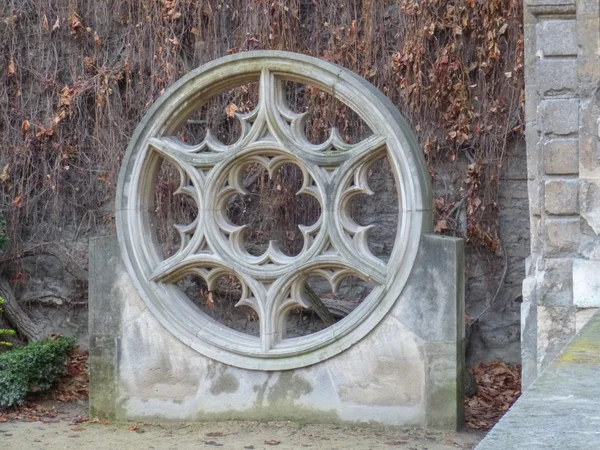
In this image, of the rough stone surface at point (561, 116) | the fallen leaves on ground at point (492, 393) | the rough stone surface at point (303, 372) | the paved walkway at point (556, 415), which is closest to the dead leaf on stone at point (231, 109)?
the rough stone surface at point (303, 372)

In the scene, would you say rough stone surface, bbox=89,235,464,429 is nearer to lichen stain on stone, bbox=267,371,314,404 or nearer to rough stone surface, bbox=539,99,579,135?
lichen stain on stone, bbox=267,371,314,404

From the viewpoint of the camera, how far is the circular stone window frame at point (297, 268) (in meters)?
5.89

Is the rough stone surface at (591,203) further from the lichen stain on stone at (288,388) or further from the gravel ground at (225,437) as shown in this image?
the lichen stain on stone at (288,388)

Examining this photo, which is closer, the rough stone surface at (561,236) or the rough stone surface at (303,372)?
the rough stone surface at (561,236)

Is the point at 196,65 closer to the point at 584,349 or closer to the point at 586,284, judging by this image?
the point at 586,284

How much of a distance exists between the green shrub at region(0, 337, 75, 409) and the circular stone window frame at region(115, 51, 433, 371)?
3.66ft

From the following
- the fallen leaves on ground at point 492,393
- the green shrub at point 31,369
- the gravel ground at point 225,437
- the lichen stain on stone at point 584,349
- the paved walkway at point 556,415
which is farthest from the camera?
the green shrub at point 31,369

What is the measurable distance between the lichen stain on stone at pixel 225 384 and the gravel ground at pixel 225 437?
7.2 inches

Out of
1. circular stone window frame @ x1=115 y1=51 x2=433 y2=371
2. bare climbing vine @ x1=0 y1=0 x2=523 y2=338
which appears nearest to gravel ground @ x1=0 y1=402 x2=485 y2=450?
circular stone window frame @ x1=115 y1=51 x2=433 y2=371

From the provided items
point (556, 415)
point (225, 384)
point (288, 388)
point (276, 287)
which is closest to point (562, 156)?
point (276, 287)

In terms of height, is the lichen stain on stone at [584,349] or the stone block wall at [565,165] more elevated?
the stone block wall at [565,165]

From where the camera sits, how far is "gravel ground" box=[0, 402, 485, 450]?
5.67 meters

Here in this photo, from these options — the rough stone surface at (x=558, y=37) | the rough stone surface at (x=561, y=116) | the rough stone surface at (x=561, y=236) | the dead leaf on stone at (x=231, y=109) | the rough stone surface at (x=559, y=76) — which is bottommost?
the rough stone surface at (x=561, y=236)

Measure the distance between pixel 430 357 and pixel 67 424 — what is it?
88.2 inches
